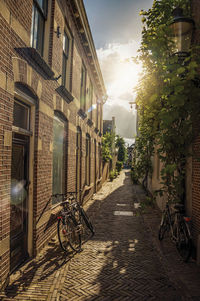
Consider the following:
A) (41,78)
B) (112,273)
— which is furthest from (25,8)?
(112,273)

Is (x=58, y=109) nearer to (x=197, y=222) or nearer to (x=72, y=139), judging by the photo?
(x=72, y=139)

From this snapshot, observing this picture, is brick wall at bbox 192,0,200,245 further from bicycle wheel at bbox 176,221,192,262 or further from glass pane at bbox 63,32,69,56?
glass pane at bbox 63,32,69,56

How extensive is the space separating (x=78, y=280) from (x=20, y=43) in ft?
14.1

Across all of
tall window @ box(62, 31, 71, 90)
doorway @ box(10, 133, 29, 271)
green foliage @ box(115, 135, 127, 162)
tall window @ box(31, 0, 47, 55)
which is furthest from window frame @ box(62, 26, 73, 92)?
green foliage @ box(115, 135, 127, 162)

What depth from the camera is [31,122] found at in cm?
501

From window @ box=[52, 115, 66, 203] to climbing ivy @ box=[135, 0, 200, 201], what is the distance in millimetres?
2582

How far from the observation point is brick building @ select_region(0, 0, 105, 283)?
12.3 ft

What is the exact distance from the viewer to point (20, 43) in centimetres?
421

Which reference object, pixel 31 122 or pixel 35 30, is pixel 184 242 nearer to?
pixel 31 122

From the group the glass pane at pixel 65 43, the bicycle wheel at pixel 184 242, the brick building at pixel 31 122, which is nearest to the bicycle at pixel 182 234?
the bicycle wheel at pixel 184 242

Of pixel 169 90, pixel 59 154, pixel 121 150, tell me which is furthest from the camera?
pixel 121 150

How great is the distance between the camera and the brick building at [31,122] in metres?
3.74

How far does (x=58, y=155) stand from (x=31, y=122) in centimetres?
219

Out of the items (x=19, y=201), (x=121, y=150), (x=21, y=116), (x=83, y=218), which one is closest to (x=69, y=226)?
(x=83, y=218)
